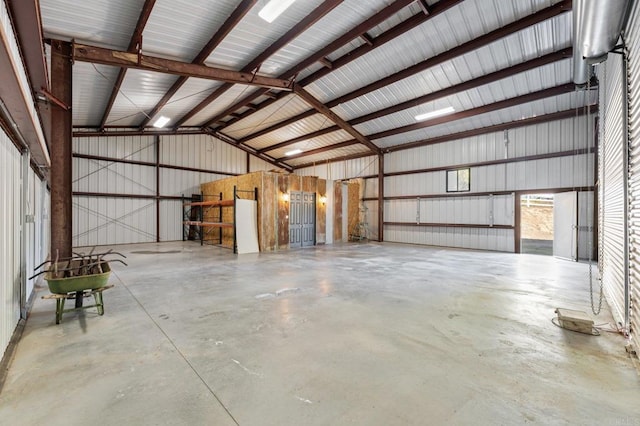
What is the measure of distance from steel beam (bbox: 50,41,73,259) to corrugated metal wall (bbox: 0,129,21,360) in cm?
Answer: 232

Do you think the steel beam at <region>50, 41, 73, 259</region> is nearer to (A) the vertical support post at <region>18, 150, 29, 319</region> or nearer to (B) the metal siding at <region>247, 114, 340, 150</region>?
(A) the vertical support post at <region>18, 150, 29, 319</region>

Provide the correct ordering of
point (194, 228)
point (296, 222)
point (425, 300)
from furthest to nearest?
point (194, 228)
point (296, 222)
point (425, 300)

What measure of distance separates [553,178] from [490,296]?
737 cm

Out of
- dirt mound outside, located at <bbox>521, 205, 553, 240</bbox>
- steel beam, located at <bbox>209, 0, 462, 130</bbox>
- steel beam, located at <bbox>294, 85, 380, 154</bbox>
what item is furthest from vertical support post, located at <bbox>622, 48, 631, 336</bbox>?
dirt mound outside, located at <bbox>521, 205, 553, 240</bbox>

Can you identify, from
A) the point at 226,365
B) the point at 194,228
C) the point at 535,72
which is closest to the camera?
the point at 226,365

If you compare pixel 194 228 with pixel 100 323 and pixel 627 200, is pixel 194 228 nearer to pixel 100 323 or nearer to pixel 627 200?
pixel 100 323

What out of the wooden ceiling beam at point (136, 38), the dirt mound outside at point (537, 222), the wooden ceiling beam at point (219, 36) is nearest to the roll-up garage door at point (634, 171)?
the wooden ceiling beam at point (219, 36)

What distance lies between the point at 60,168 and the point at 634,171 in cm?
881

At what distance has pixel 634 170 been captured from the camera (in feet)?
10.3

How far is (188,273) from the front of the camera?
22.8 ft

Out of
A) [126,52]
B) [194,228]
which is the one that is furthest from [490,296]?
[194,228]

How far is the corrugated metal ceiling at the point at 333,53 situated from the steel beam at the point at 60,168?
51.5 inches

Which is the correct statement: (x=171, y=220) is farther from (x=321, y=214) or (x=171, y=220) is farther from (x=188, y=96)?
(x=321, y=214)

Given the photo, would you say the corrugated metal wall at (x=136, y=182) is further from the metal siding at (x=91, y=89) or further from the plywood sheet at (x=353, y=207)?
the plywood sheet at (x=353, y=207)
